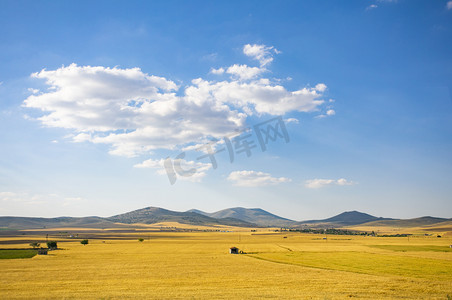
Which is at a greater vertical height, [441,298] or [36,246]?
[441,298]

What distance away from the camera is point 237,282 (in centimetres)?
4369

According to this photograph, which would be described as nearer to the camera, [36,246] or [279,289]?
[279,289]

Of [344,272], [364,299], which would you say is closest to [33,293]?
[364,299]

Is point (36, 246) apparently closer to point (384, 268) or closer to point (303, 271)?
point (303, 271)

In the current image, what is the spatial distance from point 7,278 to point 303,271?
45.7 meters

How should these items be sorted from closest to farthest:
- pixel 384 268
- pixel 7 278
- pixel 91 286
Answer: pixel 91 286 → pixel 7 278 → pixel 384 268

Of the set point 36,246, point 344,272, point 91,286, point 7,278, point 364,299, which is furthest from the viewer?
point 36,246

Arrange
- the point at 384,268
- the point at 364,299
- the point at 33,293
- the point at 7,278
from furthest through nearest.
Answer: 1. the point at 384,268
2. the point at 7,278
3. the point at 33,293
4. the point at 364,299

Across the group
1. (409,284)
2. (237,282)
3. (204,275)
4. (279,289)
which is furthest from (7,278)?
(409,284)

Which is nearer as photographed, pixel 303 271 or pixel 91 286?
pixel 91 286

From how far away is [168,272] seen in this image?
53.3m

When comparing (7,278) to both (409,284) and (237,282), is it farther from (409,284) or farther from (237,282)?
(409,284)

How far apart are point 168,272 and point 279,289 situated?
2153cm

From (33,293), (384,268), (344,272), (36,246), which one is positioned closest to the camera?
(33,293)
